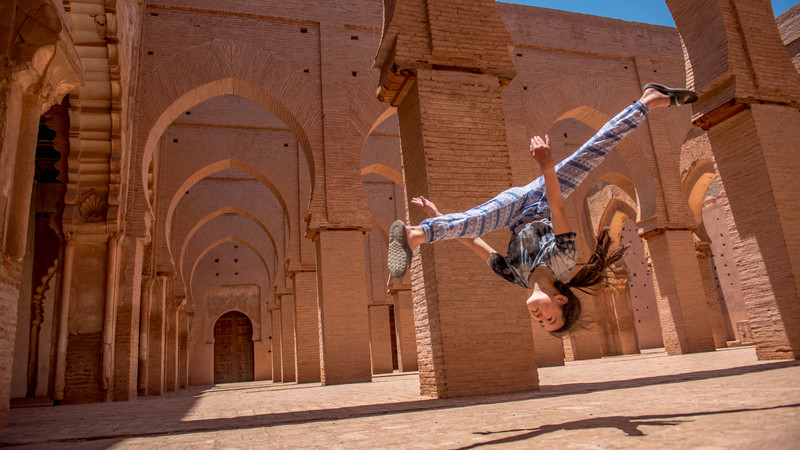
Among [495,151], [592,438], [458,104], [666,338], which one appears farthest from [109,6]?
[666,338]

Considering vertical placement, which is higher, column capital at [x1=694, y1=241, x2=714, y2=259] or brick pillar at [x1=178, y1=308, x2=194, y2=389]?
column capital at [x1=694, y1=241, x2=714, y2=259]

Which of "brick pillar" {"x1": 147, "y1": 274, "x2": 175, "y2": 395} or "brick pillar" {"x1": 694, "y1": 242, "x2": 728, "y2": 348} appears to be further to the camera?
"brick pillar" {"x1": 694, "y1": 242, "x2": 728, "y2": 348}

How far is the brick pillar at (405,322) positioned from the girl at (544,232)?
13500 mm

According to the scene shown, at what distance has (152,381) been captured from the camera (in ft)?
46.6

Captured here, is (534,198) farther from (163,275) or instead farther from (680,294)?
(163,275)

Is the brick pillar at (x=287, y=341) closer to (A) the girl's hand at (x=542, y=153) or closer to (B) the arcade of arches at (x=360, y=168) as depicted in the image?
(B) the arcade of arches at (x=360, y=168)

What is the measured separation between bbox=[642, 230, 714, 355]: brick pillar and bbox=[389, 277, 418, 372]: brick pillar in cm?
727

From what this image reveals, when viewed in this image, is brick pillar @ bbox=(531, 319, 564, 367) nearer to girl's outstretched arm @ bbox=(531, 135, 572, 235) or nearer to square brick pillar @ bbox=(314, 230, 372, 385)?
square brick pillar @ bbox=(314, 230, 372, 385)

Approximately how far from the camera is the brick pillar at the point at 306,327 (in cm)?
1457

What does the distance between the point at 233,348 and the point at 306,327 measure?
12.6m

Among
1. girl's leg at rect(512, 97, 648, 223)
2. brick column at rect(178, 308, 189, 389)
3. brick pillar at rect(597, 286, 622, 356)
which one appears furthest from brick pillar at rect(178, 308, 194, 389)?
girl's leg at rect(512, 97, 648, 223)

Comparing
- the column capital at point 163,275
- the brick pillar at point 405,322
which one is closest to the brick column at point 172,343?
the column capital at point 163,275

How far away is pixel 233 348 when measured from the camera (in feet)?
84.5

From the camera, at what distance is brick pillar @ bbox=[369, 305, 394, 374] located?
18.6 metres
